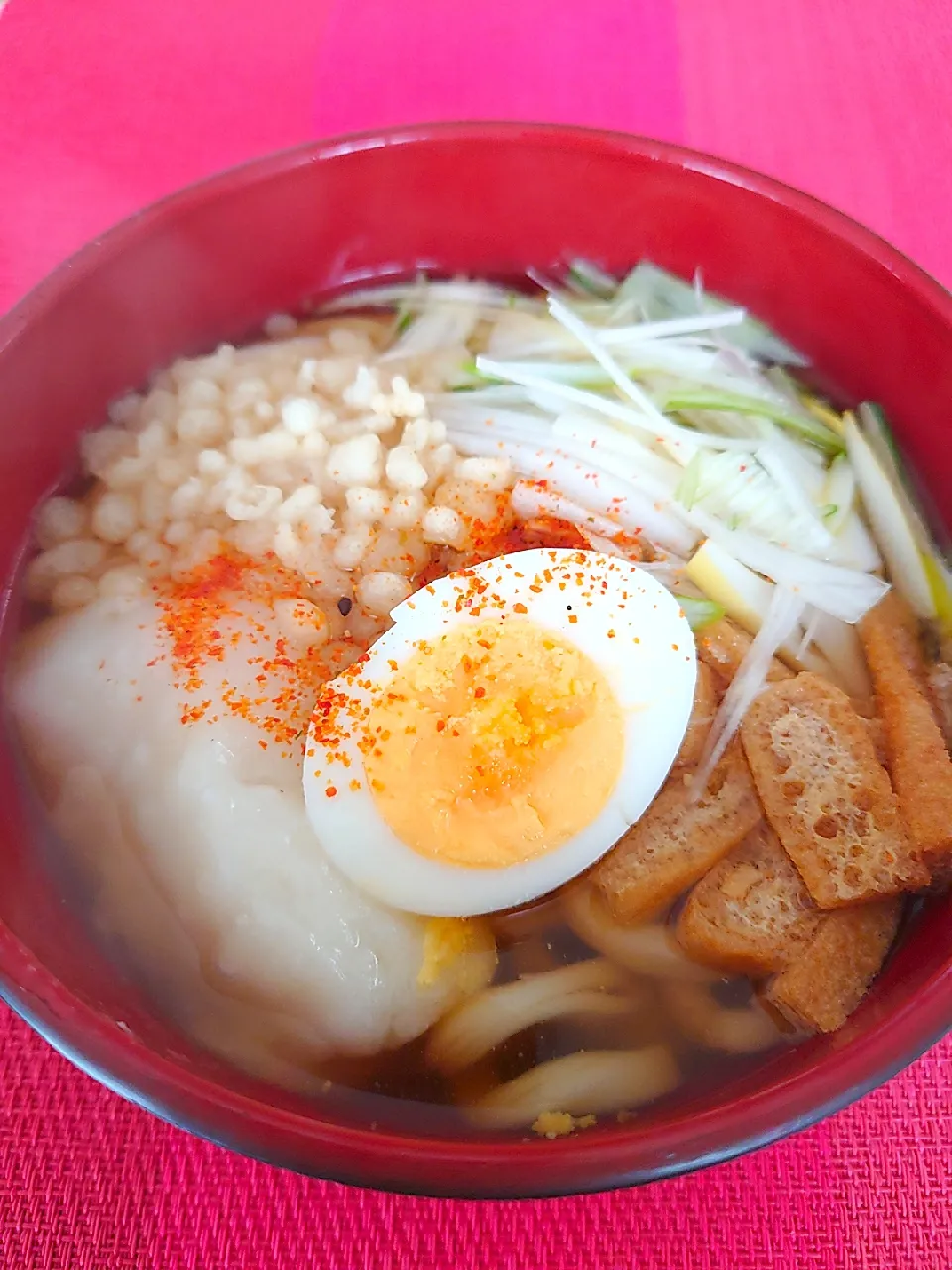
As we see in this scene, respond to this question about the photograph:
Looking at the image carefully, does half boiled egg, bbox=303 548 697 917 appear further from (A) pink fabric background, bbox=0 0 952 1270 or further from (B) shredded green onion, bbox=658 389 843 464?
(A) pink fabric background, bbox=0 0 952 1270

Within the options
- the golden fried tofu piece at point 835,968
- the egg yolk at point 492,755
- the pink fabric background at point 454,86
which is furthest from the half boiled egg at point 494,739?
the pink fabric background at point 454,86

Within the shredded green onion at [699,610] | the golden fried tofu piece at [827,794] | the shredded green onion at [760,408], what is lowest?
the golden fried tofu piece at [827,794]

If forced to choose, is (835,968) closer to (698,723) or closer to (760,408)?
(698,723)

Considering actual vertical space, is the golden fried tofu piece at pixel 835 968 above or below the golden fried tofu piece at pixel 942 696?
below

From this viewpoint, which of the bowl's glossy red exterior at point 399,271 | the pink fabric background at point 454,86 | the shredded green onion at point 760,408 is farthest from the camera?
the pink fabric background at point 454,86

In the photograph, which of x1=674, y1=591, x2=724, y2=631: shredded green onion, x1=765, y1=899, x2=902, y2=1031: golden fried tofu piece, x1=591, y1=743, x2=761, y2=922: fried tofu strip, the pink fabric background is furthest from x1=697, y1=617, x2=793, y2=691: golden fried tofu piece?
the pink fabric background

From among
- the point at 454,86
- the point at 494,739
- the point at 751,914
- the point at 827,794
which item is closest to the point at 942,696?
the point at 827,794

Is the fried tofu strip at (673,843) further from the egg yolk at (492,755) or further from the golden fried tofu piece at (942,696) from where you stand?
the golden fried tofu piece at (942,696)
